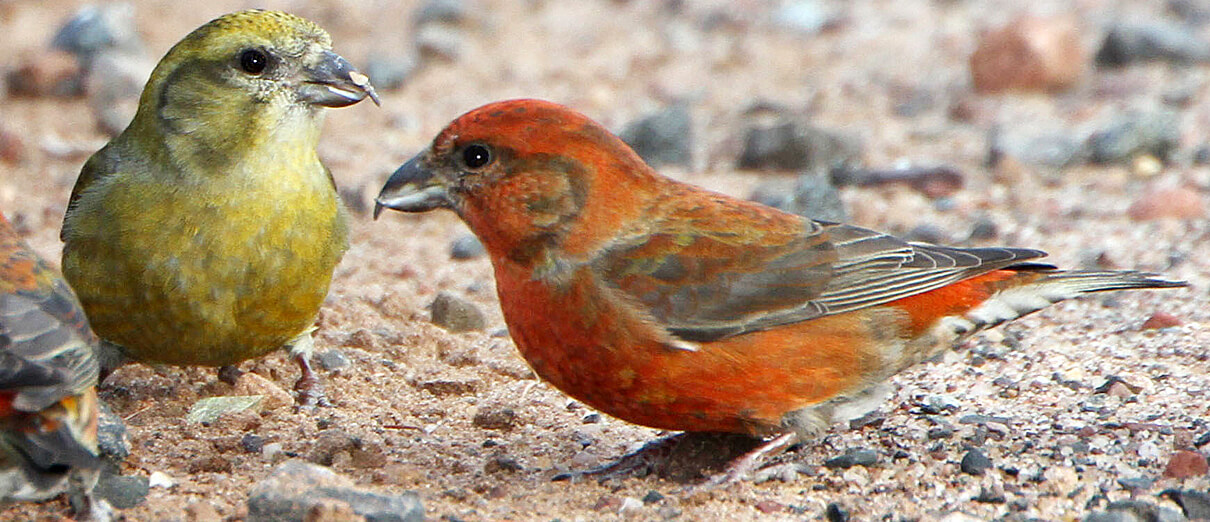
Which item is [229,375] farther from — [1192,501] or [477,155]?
[1192,501]

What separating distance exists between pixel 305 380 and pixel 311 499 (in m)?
1.58

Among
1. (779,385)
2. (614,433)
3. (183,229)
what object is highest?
(183,229)

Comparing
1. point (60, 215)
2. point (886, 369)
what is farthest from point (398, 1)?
point (886, 369)

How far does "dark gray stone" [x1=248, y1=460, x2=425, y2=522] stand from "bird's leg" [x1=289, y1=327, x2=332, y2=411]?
4.37 feet

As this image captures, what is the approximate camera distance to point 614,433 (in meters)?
5.25

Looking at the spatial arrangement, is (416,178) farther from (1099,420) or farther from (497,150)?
(1099,420)

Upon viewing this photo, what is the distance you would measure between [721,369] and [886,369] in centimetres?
58

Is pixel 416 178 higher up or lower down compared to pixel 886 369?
higher up

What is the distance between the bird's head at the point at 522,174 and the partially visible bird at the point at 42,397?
3.74 ft

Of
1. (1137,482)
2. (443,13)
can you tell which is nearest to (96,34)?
(443,13)

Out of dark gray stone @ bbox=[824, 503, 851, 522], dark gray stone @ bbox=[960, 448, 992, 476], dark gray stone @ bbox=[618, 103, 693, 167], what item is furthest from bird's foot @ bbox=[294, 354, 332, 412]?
dark gray stone @ bbox=[618, 103, 693, 167]

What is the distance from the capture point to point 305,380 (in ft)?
18.0

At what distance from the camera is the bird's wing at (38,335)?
12.3 feet

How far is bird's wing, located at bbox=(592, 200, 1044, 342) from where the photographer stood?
4.69 meters
